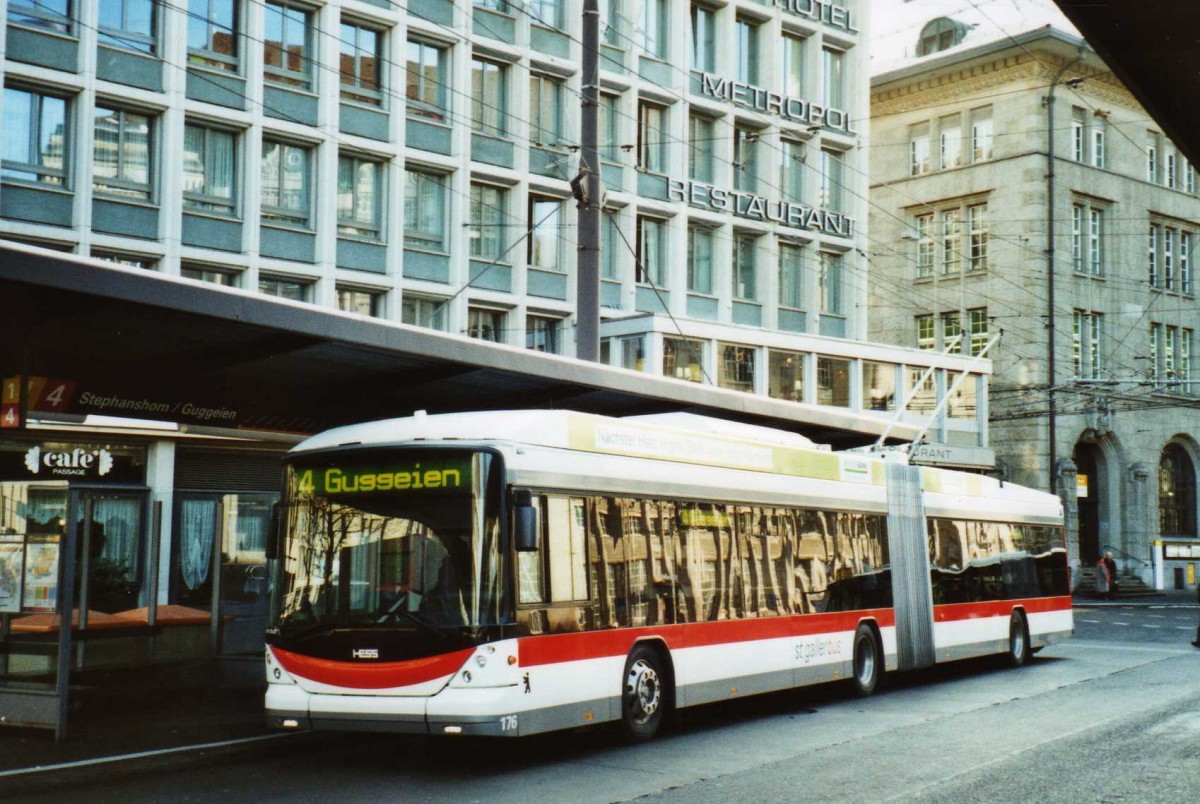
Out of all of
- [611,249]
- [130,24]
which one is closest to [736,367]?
[611,249]

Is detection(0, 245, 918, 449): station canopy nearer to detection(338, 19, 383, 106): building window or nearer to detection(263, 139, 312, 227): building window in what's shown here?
detection(263, 139, 312, 227): building window

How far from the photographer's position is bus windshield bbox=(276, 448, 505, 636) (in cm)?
1148

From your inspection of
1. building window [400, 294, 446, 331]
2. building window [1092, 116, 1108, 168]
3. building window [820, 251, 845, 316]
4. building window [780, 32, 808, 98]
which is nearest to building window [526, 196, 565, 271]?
building window [400, 294, 446, 331]

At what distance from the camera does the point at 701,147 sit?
39.8m

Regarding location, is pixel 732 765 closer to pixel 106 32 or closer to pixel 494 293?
pixel 106 32

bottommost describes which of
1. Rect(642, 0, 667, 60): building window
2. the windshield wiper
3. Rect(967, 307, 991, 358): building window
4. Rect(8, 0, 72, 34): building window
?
the windshield wiper

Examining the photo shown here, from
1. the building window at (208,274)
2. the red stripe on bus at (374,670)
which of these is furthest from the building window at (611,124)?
the red stripe on bus at (374,670)

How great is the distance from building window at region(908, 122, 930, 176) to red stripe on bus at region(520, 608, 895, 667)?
136ft

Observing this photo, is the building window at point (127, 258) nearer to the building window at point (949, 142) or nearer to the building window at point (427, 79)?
the building window at point (427, 79)

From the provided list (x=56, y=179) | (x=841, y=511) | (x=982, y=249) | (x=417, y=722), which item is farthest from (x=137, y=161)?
(x=982, y=249)

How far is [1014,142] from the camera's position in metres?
54.3

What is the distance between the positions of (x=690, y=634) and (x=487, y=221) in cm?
2133

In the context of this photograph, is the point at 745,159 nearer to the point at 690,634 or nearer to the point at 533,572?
the point at 690,634

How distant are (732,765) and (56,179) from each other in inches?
752
